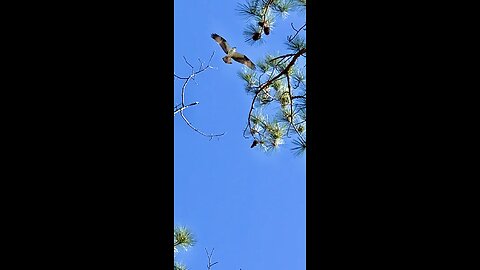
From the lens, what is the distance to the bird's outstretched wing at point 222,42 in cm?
242

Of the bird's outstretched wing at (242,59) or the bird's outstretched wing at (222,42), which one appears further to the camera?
the bird's outstretched wing at (242,59)

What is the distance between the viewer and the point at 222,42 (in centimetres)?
247

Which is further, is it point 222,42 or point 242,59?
point 242,59

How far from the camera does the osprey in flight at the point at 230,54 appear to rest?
2.45m

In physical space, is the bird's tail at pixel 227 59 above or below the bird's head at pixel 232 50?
below

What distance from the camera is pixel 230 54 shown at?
2.54 metres

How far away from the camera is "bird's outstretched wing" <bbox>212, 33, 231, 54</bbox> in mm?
2422

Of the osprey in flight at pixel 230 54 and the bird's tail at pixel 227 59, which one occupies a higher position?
the osprey in flight at pixel 230 54

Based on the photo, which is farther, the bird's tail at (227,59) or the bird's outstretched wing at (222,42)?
the bird's tail at (227,59)

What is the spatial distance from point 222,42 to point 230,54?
0.28ft

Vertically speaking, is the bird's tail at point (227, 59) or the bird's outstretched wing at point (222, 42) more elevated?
the bird's outstretched wing at point (222, 42)
